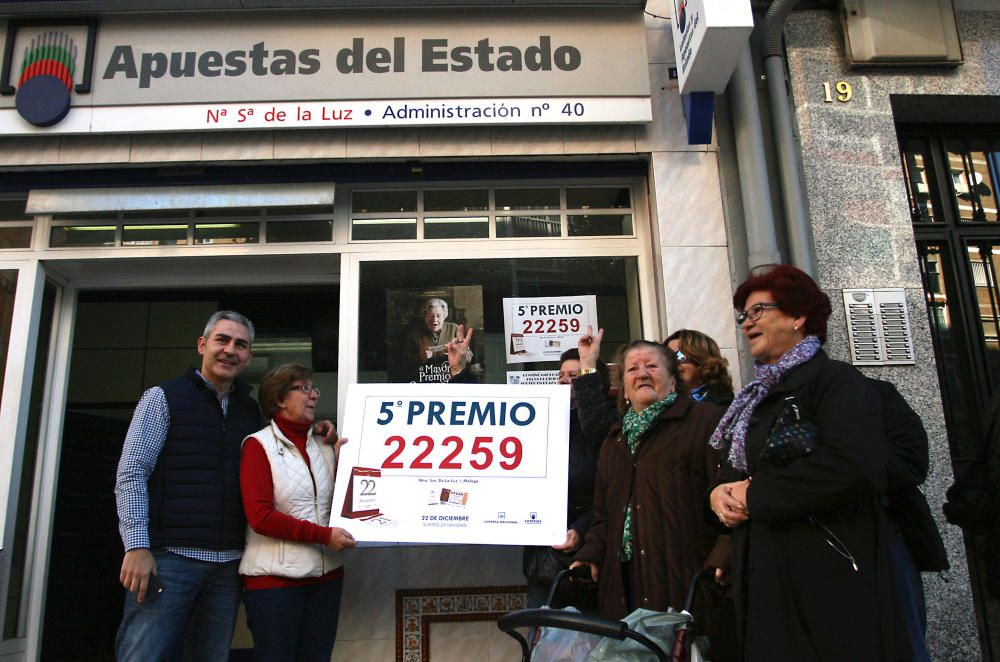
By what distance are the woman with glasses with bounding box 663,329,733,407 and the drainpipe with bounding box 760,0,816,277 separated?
1.24 metres

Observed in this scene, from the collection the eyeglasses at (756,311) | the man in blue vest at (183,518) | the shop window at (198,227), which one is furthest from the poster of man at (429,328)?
the eyeglasses at (756,311)

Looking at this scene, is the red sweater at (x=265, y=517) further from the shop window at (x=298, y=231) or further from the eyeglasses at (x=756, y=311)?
the eyeglasses at (x=756, y=311)

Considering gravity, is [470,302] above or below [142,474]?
above

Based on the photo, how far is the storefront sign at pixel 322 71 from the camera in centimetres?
492

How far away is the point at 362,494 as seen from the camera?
3799 millimetres

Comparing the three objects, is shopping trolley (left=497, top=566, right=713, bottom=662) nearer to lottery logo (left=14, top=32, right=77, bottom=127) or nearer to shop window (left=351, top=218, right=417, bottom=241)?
shop window (left=351, top=218, right=417, bottom=241)

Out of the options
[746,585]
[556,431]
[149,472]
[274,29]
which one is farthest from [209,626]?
[274,29]

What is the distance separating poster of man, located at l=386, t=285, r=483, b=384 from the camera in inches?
196

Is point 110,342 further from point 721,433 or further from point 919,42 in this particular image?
point 919,42

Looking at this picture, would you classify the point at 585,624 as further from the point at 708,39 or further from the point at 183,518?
the point at 708,39

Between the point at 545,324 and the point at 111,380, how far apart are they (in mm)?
5088

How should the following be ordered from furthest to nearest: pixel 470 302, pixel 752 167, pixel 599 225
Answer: pixel 599 225
pixel 470 302
pixel 752 167

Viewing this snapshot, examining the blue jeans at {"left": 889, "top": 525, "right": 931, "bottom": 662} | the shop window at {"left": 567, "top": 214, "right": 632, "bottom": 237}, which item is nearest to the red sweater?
the blue jeans at {"left": 889, "top": 525, "right": 931, "bottom": 662}

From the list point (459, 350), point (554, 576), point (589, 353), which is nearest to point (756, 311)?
point (589, 353)
